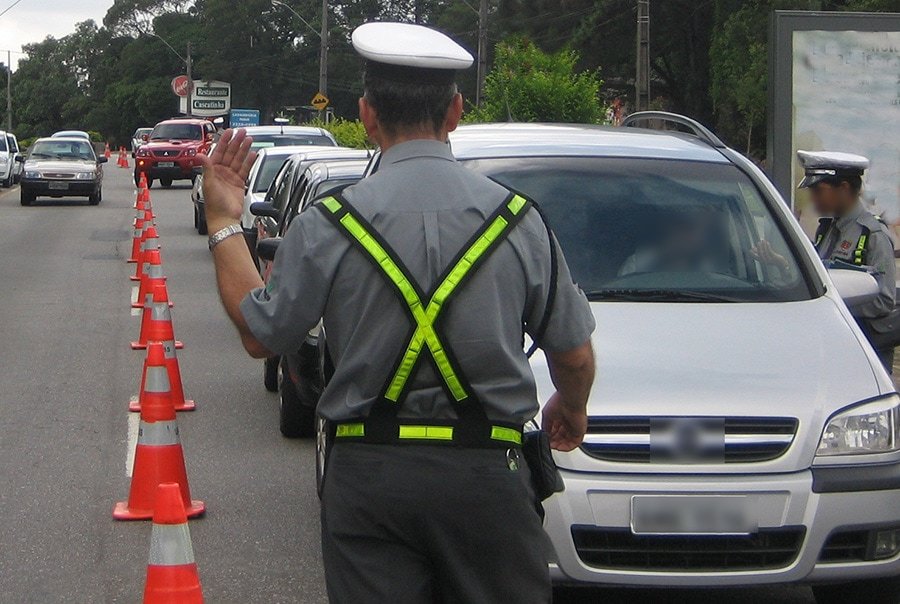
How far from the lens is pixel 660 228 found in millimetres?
6309

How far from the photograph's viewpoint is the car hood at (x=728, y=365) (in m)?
5.05

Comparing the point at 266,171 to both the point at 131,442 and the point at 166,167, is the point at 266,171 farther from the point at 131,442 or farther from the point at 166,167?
the point at 166,167

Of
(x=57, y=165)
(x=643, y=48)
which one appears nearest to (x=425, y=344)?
(x=643, y=48)

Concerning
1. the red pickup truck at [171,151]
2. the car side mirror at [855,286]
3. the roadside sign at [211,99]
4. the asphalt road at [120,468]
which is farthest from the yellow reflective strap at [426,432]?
the roadside sign at [211,99]

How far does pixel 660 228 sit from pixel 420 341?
352cm

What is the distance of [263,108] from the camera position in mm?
111250

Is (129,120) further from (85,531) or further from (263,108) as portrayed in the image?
A: (85,531)

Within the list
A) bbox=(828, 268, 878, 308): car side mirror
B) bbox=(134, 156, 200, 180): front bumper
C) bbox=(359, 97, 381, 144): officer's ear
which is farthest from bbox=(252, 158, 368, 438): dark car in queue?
bbox=(134, 156, 200, 180): front bumper

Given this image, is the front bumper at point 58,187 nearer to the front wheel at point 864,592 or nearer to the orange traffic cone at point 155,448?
the orange traffic cone at point 155,448

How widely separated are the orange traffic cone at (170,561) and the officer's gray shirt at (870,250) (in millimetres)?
3622

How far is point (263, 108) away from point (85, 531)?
106090 mm

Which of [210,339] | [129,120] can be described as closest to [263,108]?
[129,120]

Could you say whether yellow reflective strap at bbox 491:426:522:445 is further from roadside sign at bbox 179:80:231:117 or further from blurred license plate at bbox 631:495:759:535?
roadside sign at bbox 179:80:231:117

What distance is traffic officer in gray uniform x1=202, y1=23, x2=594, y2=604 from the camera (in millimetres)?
2951
